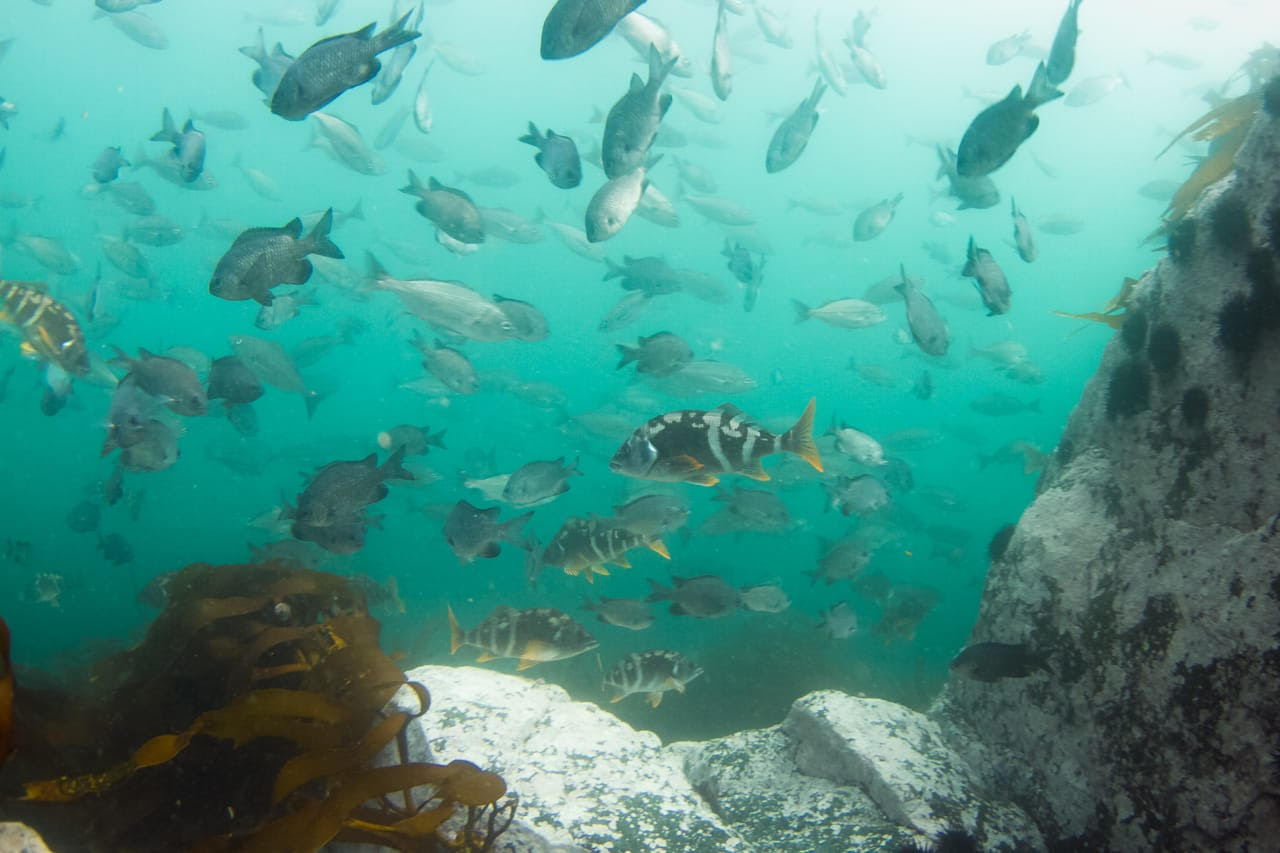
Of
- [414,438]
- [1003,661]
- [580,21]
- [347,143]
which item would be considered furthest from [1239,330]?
[347,143]

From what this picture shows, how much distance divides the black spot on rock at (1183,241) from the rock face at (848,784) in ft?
11.4

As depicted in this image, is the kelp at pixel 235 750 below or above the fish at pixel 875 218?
below

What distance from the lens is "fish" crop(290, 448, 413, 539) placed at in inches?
185

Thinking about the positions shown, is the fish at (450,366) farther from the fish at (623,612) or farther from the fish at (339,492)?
the fish at (623,612)

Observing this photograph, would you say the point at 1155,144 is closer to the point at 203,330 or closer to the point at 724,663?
the point at 724,663

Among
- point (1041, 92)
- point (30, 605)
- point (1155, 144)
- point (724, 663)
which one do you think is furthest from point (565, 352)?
point (1155, 144)

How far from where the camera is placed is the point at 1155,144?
75625 millimetres

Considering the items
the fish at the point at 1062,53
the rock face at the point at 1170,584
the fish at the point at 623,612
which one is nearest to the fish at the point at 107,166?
the fish at the point at 623,612

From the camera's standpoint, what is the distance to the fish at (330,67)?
3.41m

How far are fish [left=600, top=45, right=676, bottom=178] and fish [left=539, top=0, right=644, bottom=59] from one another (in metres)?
1.16

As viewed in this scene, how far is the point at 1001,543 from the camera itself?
4754 millimetres

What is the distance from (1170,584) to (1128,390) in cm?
131

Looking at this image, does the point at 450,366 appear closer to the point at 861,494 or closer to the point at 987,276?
the point at 861,494

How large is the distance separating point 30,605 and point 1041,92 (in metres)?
27.2
